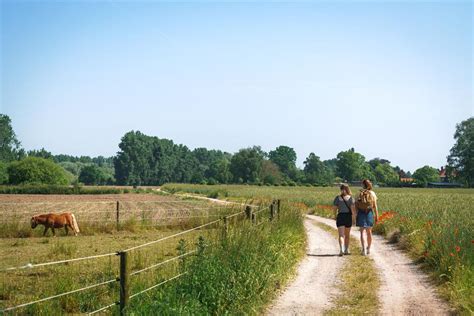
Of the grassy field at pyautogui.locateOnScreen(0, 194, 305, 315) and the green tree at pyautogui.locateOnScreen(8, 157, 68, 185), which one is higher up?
the green tree at pyautogui.locateOnScreen(8, 157, 68, 185)

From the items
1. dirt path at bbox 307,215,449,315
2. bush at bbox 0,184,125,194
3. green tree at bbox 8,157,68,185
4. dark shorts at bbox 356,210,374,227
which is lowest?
dirt path at bbox 307,215,449,315

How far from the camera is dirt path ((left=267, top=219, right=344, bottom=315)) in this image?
327 inches

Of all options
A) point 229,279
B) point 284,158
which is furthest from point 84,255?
point 284,158

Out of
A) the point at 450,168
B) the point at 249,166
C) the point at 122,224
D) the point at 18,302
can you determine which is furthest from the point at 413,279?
the point at 249,166

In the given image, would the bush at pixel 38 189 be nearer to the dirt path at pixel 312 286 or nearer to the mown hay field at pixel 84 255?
the mown hay field at pixel 84 255

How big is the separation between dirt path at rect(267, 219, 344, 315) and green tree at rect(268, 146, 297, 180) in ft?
460

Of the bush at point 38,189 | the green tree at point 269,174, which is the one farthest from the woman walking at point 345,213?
the green tree at point 269,174

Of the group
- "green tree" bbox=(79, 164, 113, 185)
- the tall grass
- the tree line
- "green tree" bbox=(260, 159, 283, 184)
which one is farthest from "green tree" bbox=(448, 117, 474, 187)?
"green tree" bbox=(79, 164, 113, 185)

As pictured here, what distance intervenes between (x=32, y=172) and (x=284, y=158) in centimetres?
10309

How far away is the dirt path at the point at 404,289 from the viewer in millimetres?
8188

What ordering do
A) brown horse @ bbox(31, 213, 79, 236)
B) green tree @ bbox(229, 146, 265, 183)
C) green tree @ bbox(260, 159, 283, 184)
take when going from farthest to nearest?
green tree @ bbox(229, 146, 265, 183)
green tree @ bbox(260, 159, 283, 184)
brown horse @ bbox(31, 213, 79, 236)

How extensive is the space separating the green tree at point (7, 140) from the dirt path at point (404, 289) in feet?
366

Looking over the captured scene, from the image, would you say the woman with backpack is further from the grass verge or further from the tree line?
the tree line

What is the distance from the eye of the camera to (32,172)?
2928 inches
